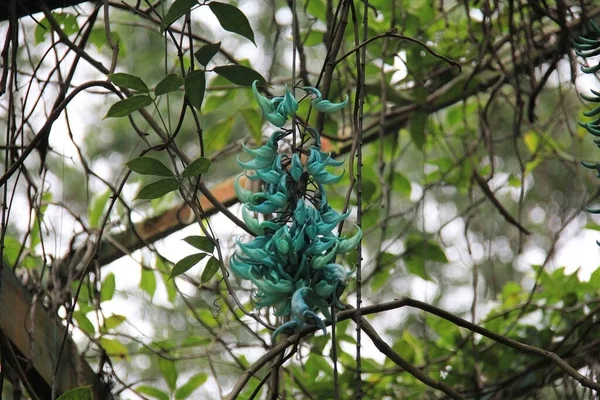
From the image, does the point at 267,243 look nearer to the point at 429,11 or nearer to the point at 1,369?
the point at 1,369

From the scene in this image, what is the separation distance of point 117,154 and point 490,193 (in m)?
3.45

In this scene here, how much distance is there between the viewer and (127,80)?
1.07 m

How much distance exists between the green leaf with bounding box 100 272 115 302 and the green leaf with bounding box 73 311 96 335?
108 mm

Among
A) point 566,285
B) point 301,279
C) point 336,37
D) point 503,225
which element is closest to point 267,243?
point 301,279

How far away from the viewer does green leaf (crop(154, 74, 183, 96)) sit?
104cm

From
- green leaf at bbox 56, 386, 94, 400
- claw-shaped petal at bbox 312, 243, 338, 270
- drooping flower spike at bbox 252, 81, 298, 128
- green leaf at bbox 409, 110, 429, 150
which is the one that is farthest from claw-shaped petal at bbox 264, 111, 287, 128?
green leaf at bbox 409, 110, 429, 150

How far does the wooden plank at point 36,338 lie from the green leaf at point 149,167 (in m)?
0.40

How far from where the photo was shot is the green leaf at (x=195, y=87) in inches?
41.6

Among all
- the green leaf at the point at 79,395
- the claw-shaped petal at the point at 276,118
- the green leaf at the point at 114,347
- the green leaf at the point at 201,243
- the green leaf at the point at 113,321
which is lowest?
the green leaf at the point at 79,395

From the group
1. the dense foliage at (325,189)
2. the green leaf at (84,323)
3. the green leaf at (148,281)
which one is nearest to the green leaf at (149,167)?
the dense foliage at (325,189)

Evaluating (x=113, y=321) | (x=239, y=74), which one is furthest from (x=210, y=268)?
(x=113, y=321)

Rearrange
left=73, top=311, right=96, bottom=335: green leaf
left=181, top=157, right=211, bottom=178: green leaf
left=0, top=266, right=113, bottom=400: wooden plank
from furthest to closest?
left=73, top=311, right=96, bottom=335: green leaf, left=0, top=266, right=113, bottom=400: wooden plank, left=181, top=157, right=211, bottom=178: green leaf

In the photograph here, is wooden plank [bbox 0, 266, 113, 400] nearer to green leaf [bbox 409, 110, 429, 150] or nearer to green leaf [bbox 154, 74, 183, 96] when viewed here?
green leaf [bbox 154, 74, 183, 96]

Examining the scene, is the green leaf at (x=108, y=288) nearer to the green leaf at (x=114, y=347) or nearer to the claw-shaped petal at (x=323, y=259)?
the green leaf at (x=114, y=347)
